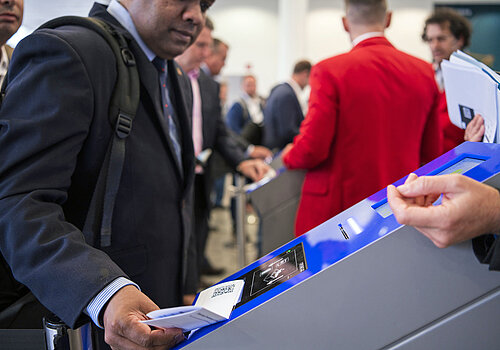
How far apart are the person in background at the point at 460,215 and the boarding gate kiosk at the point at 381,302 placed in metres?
0.02

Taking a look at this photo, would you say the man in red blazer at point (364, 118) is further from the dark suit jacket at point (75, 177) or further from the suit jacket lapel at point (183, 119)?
the dark suit jacket at point (75, 177)

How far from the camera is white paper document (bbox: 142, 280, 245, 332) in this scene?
1.93ft

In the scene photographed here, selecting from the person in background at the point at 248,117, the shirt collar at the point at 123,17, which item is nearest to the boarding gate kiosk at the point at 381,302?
the shirt collar at the point at 123,17

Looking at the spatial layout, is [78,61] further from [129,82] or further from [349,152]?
[349,152]

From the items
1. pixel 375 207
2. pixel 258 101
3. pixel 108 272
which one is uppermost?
pixel 375 207

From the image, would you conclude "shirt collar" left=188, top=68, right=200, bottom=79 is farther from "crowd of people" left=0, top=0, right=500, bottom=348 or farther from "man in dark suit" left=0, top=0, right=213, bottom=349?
"man in dark suit" left=0, top=0, right=213, bottom=349

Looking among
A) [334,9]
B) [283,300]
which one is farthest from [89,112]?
[334,9]

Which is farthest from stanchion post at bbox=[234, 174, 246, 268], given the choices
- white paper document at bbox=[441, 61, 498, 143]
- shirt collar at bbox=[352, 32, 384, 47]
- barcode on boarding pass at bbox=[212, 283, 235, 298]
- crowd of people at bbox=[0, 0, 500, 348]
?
barcode on boarding pass at bbox=[212, 283, 235, 298]

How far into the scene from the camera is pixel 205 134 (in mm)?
2459

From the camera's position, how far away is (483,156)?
0.64 m

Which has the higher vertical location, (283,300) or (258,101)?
(283,300)

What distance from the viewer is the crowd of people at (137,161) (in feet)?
Answer: 2.25

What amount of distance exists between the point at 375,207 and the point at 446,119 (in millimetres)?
1757

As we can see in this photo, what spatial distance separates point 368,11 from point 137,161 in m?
1.43
